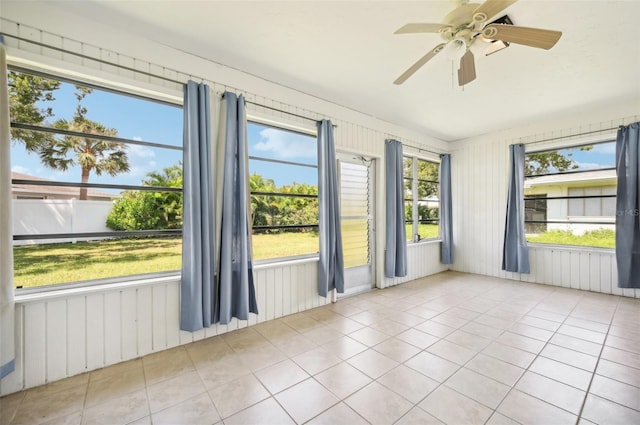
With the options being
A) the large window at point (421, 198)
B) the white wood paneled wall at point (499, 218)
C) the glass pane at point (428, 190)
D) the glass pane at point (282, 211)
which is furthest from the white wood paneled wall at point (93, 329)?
the white wood paneled wall at point (499, 218)

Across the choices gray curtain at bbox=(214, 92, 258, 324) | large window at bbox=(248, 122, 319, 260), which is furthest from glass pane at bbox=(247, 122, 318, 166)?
gray curtain at bbox=(214, 92, 258, 324)

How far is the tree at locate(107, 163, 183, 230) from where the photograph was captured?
250 cm

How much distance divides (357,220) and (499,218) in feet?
9.68

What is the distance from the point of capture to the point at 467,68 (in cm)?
220

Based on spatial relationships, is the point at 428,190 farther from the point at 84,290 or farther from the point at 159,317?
the point at 84,290

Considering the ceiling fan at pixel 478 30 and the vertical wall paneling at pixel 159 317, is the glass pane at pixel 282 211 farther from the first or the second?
the ceiling fan at pixel 478 30

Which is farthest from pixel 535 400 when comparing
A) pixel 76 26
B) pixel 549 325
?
pixel 76 26

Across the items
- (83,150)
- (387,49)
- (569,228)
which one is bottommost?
(569,228)

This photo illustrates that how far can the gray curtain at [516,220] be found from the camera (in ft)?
15.5

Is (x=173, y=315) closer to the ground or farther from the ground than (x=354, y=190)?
closer to the ground

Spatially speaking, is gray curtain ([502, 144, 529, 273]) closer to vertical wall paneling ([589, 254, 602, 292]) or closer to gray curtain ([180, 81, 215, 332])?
vertical wall paneling ([589, 254, 602, 292])

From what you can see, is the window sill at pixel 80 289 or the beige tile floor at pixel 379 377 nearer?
the beige tile floor at pixel 379 377

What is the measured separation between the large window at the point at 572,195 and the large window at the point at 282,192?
4.06 metres

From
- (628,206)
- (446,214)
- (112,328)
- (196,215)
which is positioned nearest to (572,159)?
(628,206)
